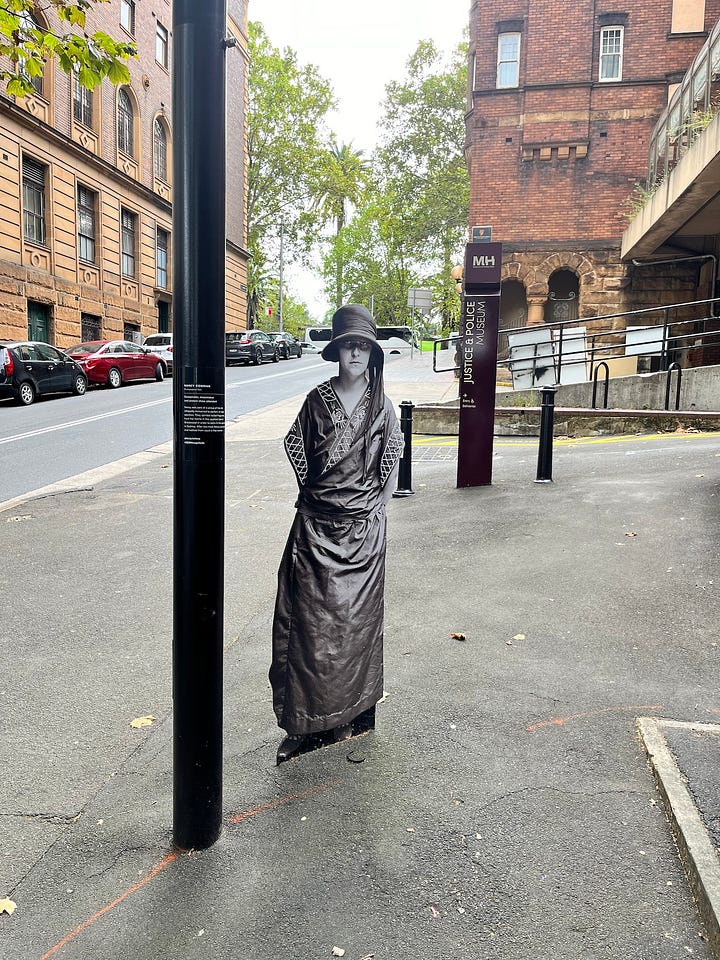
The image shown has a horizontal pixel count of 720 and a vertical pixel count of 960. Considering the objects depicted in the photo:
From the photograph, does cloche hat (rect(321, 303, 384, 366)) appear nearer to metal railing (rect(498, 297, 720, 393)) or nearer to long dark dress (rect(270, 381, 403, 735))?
long dark dress (rect(270, 381, 403, 735))

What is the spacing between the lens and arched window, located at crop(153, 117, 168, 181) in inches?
1564

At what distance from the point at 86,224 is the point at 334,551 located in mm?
33886

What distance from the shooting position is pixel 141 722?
13.6 ft

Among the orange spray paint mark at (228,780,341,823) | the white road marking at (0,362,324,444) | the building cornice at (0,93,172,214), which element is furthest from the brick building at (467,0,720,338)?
the orange spray paint mark at (228,780,341,823)

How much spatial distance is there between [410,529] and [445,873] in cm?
488

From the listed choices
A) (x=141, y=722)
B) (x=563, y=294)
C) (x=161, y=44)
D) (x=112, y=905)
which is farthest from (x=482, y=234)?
(x=161, y=44)

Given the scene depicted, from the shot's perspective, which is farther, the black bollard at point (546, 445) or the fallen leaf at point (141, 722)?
the black bollard at point (546, 445)

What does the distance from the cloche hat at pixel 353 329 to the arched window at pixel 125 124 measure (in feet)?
121

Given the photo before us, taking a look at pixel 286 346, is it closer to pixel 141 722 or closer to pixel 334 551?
pixel 141 722

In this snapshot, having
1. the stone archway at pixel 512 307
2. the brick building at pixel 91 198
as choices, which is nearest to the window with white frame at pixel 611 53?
the stone archway at pixel 512 307

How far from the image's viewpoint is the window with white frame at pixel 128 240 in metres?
37.0

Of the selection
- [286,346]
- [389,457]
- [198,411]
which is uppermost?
[286,346]

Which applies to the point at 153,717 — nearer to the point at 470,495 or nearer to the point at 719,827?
the point at 719,827

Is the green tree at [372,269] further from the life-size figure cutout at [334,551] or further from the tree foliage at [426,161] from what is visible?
the life-size figure cutout at [334,551]
